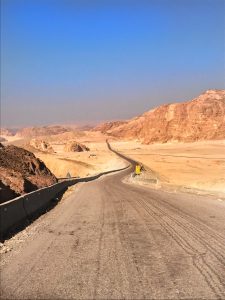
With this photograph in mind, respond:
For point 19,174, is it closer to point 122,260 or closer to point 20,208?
point 20,208

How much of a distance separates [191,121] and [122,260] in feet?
503

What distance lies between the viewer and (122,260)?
835cm

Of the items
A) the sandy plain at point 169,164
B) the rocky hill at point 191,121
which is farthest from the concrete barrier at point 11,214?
the rocky hill at point 191,121

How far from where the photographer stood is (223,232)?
11.2m

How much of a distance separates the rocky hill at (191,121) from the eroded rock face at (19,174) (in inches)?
5054

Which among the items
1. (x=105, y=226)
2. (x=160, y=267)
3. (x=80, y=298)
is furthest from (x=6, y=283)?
(x=105, y=226)

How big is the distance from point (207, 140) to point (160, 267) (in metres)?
146

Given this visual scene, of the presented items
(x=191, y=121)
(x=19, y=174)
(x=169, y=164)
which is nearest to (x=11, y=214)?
(x=19, y=174)

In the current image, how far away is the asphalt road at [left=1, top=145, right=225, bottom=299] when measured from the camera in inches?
261

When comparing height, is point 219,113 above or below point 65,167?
Result: above

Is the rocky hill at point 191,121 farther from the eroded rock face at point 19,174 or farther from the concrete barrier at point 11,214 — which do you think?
the concrete barrier at point 11,214

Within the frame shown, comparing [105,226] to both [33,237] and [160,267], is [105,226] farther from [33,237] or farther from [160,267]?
[160,267]

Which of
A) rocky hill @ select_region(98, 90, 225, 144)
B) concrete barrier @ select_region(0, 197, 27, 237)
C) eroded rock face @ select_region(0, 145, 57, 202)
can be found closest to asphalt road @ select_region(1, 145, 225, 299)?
concrete barrier @ select_region(0, 197, 27, 237)

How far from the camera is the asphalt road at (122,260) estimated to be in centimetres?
662
